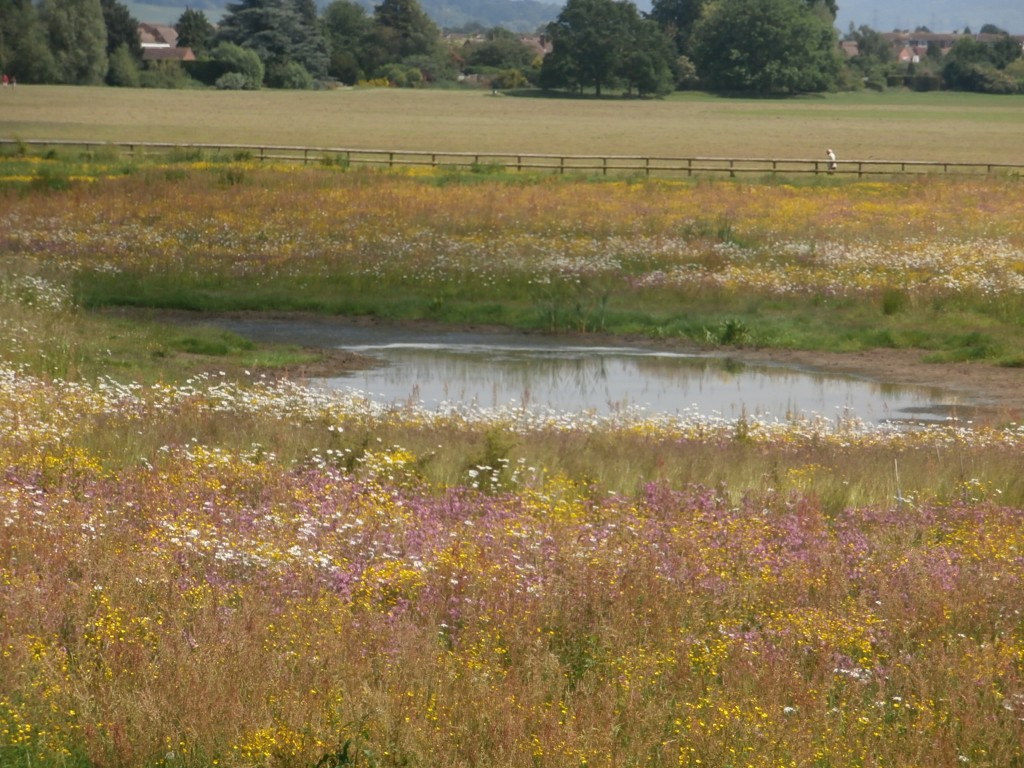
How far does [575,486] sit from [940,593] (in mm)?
3832

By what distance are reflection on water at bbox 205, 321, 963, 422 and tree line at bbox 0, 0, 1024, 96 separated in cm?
9987

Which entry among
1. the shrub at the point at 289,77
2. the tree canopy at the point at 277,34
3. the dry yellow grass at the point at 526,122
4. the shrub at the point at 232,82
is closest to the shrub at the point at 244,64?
the shrub at the point at 232,82

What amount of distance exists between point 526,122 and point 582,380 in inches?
3606

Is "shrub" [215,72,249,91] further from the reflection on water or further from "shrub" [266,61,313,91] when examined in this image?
the reflection on water

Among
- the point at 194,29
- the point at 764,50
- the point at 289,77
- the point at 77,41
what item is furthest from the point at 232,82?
the point at 764,50

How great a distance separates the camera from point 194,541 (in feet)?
25.4

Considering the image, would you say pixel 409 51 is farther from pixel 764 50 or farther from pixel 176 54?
pixel 764 50

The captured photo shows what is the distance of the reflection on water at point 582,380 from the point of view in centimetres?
1839

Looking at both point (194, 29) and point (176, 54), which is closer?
point (194, 29)

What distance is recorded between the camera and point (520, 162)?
59.5 m

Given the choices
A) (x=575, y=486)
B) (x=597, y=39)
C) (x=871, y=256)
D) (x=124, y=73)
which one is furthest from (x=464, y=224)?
(x=597, y=39)

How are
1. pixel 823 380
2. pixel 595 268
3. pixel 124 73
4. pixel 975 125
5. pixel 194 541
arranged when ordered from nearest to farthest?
pixel 194 541 → pixel 823 380 → pixel 595 268 → pixel 975 125 → pixel 124 73

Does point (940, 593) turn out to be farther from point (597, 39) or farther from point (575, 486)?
point (597, 39)

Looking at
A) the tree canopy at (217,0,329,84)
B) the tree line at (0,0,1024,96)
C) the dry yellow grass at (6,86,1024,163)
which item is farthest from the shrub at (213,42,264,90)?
the dry yellow grass at (6,86,1024,163)
